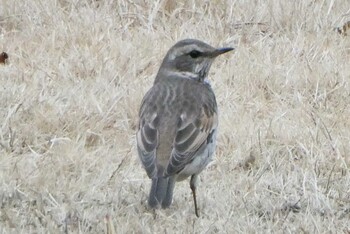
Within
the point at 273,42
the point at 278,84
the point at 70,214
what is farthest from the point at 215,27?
the point at 70,214

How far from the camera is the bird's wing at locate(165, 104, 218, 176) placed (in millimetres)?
7297

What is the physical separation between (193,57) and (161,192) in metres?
1.39

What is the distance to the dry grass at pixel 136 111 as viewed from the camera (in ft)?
24.1

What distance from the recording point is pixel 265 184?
7.90 m

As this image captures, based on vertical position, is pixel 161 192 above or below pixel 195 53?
below

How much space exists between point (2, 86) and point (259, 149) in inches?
81.3

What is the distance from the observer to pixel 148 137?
7477 mm

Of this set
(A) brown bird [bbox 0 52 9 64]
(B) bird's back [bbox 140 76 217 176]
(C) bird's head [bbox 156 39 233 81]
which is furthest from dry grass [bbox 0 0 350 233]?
(C) bird's head [bbox 156 39 233 81]

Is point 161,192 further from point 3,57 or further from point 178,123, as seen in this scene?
point 3,57

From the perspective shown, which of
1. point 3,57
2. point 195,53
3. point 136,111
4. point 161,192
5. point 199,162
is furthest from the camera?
point 3,57

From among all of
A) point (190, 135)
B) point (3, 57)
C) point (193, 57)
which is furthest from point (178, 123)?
point (3, 57)

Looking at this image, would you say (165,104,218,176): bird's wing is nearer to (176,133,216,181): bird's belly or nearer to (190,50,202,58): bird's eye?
(176,133,216,181): bird's belly

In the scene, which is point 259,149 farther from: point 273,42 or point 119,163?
point 273,42

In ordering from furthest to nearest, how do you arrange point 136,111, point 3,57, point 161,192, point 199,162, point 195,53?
1. point 3,57
2. point 136,111
3. point 195,53
4. point 199,162
5. point 161,192
